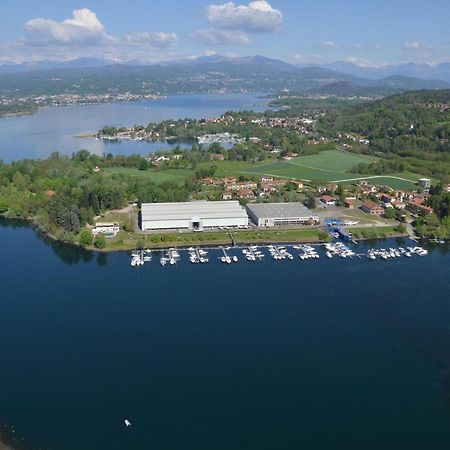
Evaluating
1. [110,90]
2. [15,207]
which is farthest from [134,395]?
[110,90]

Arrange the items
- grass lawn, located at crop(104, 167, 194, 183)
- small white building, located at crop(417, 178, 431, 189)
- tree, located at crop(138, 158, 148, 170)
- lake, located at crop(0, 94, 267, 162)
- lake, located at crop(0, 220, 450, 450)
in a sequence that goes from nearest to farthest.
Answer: lake, located at crop(0, 220, 450, 450) → small white building, located at crop(417, 178, 431, 189) → grass lawn, located at crop(104, 167, 194, 183) → tree, located at crop(138, 158, 148, 170) → lake, located at crop(0, 94, 267, 162)

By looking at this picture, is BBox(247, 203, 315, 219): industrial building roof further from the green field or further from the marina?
the green field

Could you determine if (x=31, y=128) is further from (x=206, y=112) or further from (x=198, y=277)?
(x=198, y=277)

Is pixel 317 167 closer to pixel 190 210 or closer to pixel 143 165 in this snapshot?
pixel 143 165

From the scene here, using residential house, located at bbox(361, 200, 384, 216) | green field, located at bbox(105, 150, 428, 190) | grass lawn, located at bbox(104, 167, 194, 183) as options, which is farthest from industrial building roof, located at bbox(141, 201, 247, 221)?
grass lawn, located at bbox(104, 167, 194, 183)

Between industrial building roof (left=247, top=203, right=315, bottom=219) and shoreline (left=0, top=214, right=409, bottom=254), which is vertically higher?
industrial building roof (left=247, top=203, right=315, bottom=219)

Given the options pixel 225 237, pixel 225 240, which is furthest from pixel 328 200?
pixel 225 240

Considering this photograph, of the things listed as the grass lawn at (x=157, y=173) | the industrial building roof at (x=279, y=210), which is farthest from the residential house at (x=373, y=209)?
the grass lawn at (x=157, y=173)
